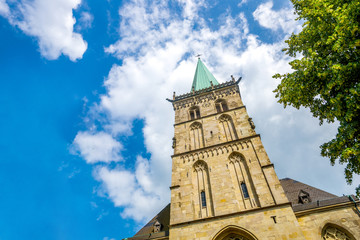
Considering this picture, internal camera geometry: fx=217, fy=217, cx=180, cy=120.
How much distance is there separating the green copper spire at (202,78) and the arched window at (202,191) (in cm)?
1135

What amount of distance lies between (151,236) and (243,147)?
343 inches

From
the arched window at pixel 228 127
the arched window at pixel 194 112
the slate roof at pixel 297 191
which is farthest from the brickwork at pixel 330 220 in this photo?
the arched window at pixel 194 112

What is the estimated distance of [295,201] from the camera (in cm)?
1441

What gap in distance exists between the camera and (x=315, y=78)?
7012 mm

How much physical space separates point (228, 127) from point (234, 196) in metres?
6.50

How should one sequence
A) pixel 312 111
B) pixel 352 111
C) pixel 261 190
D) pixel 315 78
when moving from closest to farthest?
pixel 352 111 → pixel 315 78 → pixel 312 111 → pixel 261 190

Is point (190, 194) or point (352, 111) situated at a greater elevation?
point (190, 194)

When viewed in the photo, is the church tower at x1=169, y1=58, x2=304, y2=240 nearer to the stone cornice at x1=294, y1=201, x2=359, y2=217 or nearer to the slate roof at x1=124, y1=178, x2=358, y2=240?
the stone cornice at x1=294, y1=201, x2=359, y2=217

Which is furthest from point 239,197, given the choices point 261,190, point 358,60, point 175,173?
point 358,60

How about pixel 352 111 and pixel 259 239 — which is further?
pixel 259 239

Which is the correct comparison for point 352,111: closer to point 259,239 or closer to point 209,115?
point 259,239

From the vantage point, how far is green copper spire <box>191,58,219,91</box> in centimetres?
2615

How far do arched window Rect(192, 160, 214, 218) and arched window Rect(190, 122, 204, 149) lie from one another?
195cm

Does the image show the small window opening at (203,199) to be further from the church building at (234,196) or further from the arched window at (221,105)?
the arched window at (221,105)
